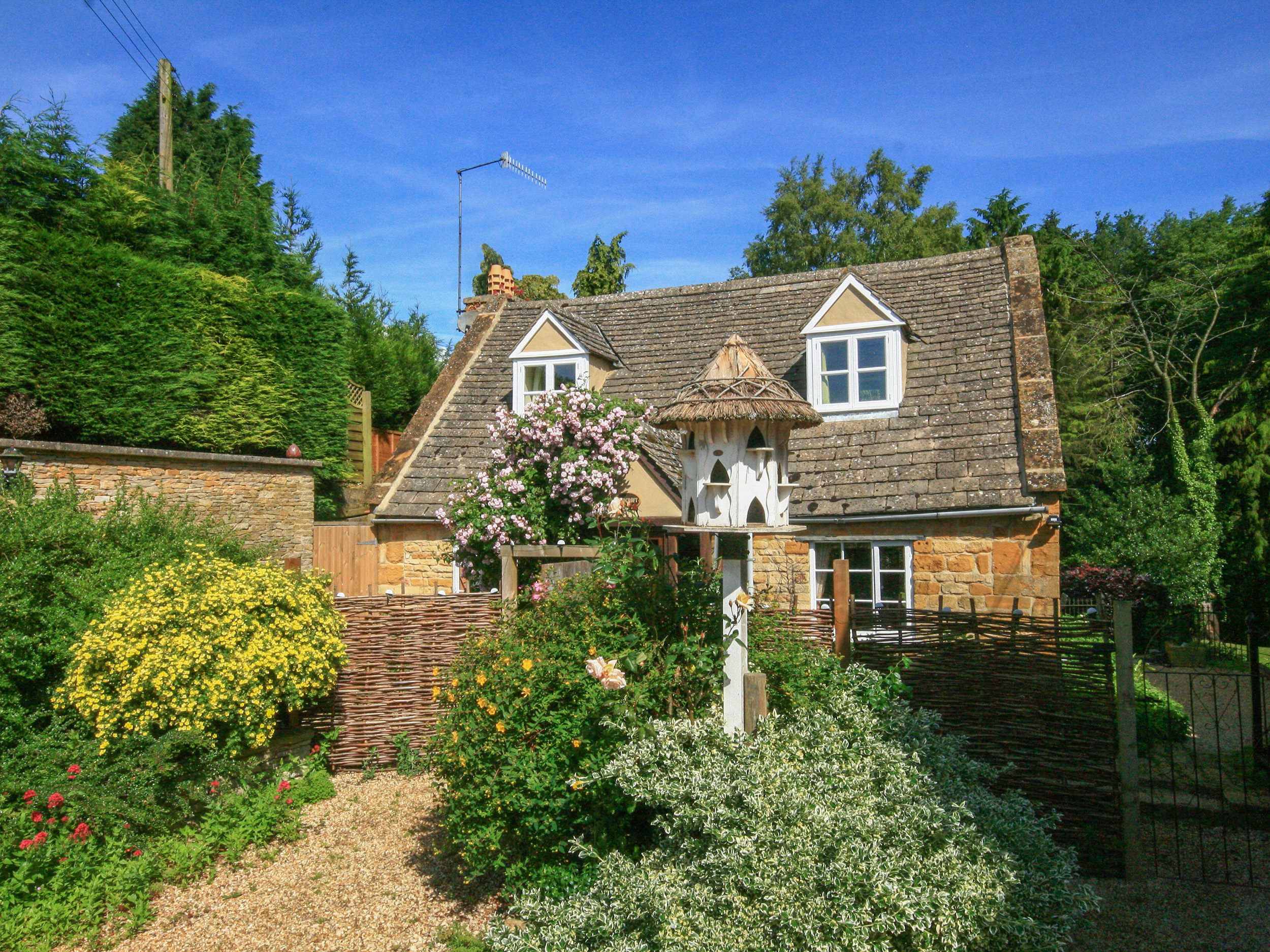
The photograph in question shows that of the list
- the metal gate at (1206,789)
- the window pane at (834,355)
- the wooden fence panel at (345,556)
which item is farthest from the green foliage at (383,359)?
the metal gate at (1206,789)

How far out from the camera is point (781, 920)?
3.96 meters

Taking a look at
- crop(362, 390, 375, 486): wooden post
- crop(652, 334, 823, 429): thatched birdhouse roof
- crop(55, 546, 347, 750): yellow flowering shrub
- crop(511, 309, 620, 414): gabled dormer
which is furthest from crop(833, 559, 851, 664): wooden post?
crop(362, 390, 375, 486): wooden post

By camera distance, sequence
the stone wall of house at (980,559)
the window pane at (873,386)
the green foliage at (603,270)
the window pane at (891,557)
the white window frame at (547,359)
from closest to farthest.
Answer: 1. the stone wall of house at (980,559)
2. the window pane at (891,557)
3. the window pane at (873,386)
4. the white window frame at (547,359)
5. the green foliage at (603,270)

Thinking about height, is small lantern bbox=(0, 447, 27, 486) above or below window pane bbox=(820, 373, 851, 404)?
below

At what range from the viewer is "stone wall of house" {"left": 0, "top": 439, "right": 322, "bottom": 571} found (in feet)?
38.0

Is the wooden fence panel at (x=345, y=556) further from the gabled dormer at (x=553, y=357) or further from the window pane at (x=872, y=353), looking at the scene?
the window pane at (x=872, y=353)

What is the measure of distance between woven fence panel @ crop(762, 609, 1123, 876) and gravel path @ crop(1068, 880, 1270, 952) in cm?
34

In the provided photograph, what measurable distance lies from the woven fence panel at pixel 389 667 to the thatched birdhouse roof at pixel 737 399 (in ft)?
12.1

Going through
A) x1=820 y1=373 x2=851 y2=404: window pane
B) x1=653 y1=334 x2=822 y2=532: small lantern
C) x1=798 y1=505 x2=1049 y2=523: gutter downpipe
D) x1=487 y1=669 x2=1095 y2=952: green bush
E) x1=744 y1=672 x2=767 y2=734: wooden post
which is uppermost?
x1=820 y1=373 x2=851 y2=404: window pane

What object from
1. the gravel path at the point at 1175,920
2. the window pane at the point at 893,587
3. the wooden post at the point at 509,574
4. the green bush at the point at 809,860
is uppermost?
the wooden post at the point at 509,574

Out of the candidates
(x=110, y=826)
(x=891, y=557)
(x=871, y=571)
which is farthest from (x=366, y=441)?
(x=110, y=826)

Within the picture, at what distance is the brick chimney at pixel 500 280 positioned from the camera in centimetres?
1763

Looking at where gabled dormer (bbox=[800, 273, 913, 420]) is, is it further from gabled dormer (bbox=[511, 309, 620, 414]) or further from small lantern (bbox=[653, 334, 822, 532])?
small lantern (bbox=[653, 334, 822, 532])

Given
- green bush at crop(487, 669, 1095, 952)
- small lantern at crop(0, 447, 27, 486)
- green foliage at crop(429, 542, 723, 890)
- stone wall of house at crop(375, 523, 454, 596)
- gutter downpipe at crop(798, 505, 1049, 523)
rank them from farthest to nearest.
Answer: stone wall of house at crop(375, 523, 454, 596) → small lantern at crop(0, 447, 27, 486) → gutter downpipe at crop(798, 505, 1049, 523) → green foliage at crop(429, 542, 723, 890) → green bush at crop(487, 669, 1095, 952)
